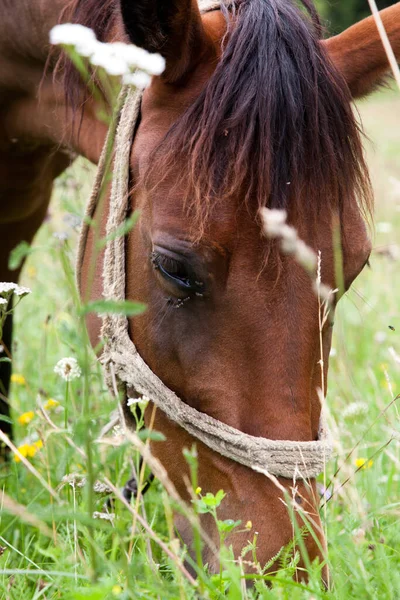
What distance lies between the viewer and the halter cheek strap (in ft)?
4.87

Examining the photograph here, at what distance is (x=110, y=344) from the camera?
5.90 feet

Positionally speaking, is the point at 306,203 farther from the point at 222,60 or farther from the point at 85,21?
the point at 85,21

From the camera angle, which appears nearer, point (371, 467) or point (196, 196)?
point (196, 196)

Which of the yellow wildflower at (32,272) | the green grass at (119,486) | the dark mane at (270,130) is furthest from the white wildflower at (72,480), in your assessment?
the yellow wildflower at (32,272)

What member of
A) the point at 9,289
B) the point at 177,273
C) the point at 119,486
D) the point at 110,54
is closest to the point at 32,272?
the point at 119,486

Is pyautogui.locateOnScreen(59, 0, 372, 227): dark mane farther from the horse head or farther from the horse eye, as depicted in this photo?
the horse eye

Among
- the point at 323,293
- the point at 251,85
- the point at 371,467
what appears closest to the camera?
the point at 323,293

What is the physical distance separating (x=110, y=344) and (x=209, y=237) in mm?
443

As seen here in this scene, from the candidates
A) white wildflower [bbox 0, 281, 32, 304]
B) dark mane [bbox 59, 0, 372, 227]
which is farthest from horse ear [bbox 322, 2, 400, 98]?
white wildflower [bbox 0, 281, 32, 304]

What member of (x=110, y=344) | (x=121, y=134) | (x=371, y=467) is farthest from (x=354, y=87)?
(x=371, y=467)

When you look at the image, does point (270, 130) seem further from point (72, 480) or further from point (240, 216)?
point (72, 480)

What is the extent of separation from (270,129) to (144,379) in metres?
0.64

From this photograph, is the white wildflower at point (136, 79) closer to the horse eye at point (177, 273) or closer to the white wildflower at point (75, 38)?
the white wildflower at point (75, 38)

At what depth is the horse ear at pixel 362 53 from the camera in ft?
6.37
